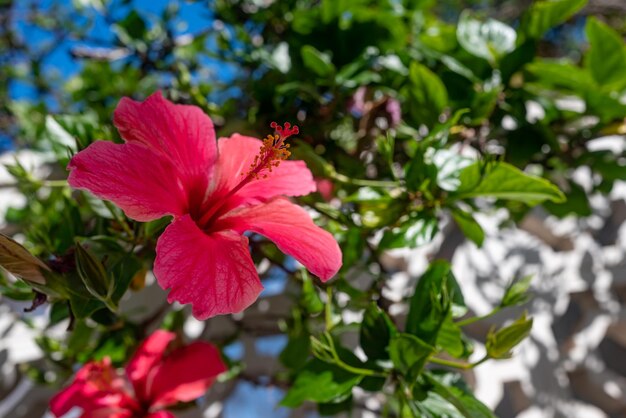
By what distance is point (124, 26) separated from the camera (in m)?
1.03

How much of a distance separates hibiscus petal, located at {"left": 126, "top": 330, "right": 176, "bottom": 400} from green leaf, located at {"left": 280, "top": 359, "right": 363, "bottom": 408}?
0.19 metres

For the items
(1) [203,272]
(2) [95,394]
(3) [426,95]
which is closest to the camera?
(1) [203,272]

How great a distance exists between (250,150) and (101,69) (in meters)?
0.92

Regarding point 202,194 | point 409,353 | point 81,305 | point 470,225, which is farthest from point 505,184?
point 81,305

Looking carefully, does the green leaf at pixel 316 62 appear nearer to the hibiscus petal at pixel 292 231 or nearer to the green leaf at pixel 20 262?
the hibiscus petal at pixel 292 231

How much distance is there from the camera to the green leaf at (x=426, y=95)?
68cm

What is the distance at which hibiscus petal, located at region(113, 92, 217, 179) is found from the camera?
1.33 feet

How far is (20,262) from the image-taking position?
366mm

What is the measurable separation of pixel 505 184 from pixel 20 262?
45 centimetres

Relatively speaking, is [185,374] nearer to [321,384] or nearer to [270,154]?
[321,384]

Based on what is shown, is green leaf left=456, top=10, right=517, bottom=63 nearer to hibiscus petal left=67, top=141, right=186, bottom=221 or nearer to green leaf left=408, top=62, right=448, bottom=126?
green leaf left=408, top=62, right=448, bottom=126

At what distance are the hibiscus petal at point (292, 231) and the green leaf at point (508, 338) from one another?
20 cm

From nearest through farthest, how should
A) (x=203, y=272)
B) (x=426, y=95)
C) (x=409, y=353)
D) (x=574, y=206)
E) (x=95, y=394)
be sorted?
(x=203, y=272) → (x=409, y=353) → (x=95, y=394) → (x=426, y=95) → (x=574, y=206)

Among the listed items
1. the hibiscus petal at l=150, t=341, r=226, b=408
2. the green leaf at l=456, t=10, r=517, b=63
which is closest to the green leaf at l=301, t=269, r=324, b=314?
the hibiscus petal at l=150, t=341, r=226, b=408
